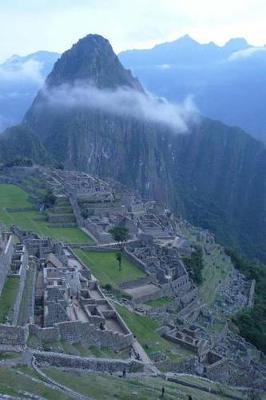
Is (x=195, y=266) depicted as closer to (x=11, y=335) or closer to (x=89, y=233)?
(x=89, y=233)

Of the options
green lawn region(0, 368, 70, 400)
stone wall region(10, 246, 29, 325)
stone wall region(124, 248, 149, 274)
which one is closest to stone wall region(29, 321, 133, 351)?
stone wall region(10, 246, 29, 325)

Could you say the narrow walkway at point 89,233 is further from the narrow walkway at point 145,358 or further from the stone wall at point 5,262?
the narrow walkway at point 145,358

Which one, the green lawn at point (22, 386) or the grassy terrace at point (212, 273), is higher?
the green lawn at point (22, 386)

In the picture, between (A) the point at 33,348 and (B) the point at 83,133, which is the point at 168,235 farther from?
(B) the point at 83,133

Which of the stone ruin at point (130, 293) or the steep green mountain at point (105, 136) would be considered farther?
the steep green mountain at point (105, 136)

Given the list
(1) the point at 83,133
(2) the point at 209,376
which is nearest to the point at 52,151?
(1) the point at 83,133

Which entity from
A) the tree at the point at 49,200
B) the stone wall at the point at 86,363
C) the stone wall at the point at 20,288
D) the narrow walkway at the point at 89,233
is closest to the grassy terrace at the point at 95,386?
the stone wall at the point at 86,363
